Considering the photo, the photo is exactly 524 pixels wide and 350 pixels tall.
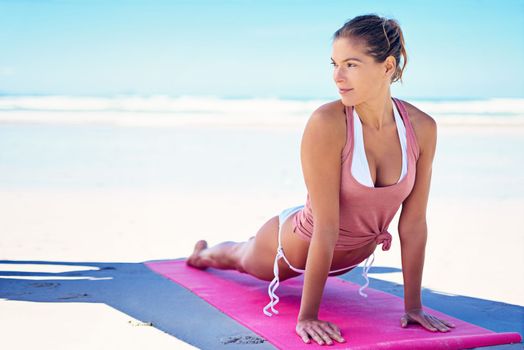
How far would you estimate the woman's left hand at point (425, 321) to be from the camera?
2.92 meters

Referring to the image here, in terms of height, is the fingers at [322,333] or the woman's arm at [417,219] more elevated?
the woman's arm at [417,219]

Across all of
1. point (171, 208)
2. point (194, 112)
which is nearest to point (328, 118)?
point (171, 208)

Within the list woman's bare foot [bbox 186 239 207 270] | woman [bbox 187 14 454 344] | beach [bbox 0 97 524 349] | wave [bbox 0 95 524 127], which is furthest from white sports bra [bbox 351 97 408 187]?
wave [bbox 0 95 524 127]

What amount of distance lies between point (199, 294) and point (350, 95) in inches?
50.8

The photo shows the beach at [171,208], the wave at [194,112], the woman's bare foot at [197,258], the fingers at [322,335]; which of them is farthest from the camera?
the wave at [194,112]

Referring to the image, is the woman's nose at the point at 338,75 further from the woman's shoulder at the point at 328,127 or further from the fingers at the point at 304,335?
the fingers at the point at 304,335

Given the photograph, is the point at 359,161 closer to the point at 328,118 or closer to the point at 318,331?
the point at 328,118

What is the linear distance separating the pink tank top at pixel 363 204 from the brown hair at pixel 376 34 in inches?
10.6

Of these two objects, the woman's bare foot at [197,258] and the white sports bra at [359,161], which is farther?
the woman's bare foot at [197,258]

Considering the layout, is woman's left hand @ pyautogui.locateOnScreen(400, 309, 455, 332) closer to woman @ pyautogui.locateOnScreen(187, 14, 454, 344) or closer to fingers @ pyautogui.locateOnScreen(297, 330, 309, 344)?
woman @ pyautogui.locateOnScreen(187, 14, 454, 344)

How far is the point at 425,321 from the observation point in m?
2.96

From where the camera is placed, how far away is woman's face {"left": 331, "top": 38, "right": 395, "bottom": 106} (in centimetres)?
280

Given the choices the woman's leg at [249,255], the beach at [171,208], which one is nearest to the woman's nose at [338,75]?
the woman's leg at [249,255]

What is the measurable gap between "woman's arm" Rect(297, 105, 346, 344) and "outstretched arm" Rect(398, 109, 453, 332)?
35cm
